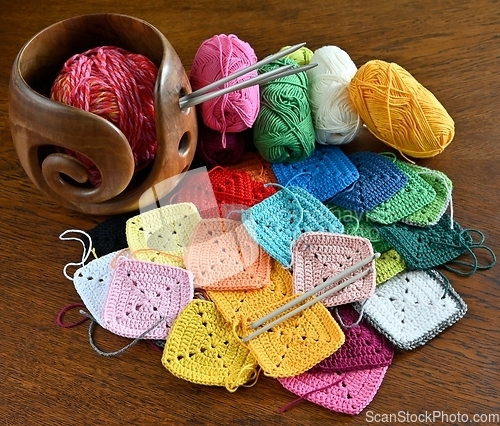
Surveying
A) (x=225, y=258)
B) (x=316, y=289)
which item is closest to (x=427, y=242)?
(x=316, y=289)

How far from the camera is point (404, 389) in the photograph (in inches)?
30.7

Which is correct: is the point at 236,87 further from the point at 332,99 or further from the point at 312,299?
the point at 312,299

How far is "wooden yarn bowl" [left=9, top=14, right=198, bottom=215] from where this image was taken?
0.77 metres

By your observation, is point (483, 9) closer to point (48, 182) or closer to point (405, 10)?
point (405, 10)

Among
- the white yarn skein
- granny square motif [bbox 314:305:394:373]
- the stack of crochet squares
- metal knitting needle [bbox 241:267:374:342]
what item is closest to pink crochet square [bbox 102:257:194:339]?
the stack of crochet squares

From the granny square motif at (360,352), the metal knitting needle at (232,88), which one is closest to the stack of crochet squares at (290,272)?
the granny square motif at (360,352)

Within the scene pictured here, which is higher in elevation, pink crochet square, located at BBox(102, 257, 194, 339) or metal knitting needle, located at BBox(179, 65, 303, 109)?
metal knitting needle, located at BBox(179, 65, 303, 109)

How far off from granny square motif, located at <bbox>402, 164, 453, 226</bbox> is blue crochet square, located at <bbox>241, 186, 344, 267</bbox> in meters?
0.12

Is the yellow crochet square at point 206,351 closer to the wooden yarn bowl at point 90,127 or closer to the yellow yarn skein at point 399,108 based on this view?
the wooden yarn bowl at point 90,127

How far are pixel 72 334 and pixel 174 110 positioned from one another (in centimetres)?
34

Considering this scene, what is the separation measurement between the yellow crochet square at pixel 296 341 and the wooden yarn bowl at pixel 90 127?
0.26 meters

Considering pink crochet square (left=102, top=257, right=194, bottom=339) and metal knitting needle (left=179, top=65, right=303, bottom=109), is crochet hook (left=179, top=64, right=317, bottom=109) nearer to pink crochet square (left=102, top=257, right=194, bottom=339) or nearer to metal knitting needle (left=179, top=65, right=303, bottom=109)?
metal knitting needle (left=179, top=65, right=303, bottom=109)

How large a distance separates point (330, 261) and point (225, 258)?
15 cm

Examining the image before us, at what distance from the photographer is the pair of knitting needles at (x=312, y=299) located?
0.80 meters
